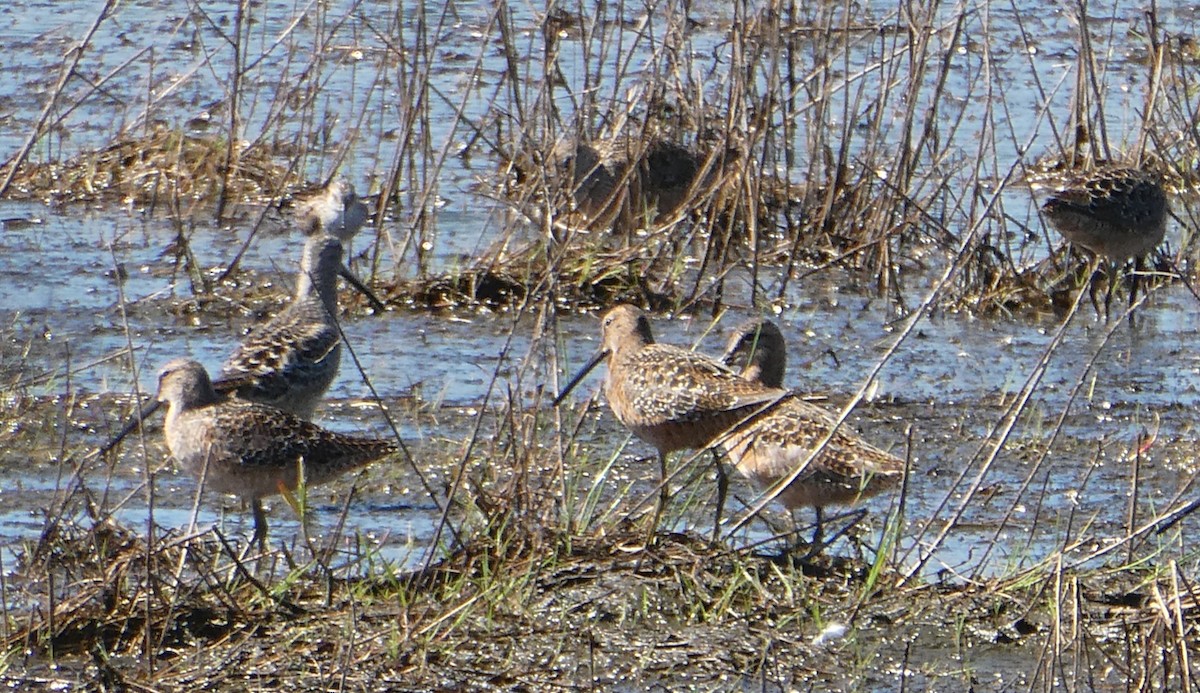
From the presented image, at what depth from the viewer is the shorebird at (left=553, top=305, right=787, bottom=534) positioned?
5906mm

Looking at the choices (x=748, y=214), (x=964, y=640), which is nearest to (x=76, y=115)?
(x=748, y=214)

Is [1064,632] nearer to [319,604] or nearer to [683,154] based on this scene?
[319,604]

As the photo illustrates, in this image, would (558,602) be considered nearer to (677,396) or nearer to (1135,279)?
(677,396)

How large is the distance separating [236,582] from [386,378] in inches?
96.1

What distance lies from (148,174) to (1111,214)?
171 inches

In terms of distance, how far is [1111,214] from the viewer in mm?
8500

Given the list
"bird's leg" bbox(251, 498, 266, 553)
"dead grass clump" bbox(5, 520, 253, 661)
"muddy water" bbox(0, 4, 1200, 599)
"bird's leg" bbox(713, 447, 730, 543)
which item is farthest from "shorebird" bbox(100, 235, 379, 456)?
"bird's leg" bbox(713, 447, 730, 543)

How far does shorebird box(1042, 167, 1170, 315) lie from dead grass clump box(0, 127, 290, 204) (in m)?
3.50

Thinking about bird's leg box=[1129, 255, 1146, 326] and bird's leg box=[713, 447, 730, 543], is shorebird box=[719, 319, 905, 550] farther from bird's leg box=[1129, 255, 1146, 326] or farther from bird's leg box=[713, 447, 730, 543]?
bird's leg box=[1129, 255, 1146, 326]

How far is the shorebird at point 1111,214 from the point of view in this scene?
28.0ft

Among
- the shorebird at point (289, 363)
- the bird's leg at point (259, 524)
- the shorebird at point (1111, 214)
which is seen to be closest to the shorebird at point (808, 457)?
the bird's leg at point (259, 524)

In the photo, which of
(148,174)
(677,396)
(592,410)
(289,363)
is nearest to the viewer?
(677,396)

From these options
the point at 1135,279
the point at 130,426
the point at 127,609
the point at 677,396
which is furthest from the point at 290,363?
the point at 1135,279

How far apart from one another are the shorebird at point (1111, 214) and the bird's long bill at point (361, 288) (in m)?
2.68
